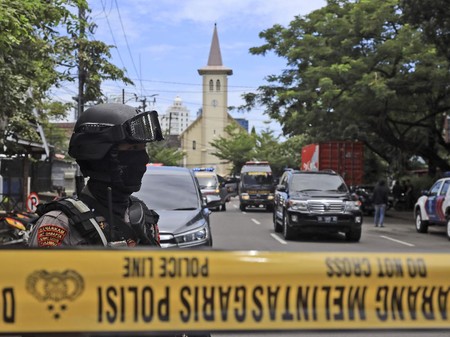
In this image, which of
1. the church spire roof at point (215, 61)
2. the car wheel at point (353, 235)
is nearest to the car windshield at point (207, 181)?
the car wheel at point (353, 235)

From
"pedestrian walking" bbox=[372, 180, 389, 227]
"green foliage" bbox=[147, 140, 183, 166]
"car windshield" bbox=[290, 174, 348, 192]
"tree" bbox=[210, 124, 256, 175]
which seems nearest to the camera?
"car windshield" bbox=[290, 174, 348, 192]

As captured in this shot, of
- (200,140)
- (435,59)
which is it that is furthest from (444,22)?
(200,140)

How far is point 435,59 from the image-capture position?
20875mm

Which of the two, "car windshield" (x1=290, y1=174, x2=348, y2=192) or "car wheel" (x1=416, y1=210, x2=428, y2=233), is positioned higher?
"car windshield" (x1=290, y1=174, x2=348, y2=192)

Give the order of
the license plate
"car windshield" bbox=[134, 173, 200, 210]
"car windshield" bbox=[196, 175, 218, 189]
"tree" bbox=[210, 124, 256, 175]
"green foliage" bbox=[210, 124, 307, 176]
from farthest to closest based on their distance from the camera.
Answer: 1. "tree" bbox=[210, 124, 256, 175]
2. "green foliage" bbox=[210, 124, 307, 176]
3. "car windshield" bbox=[196, 175, 218, 189]
4. the license plate
5. "car windshield" bbox=[134, 173, 200, 210]

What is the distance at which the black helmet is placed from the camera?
214 centimetres

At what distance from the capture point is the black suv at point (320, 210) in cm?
1366

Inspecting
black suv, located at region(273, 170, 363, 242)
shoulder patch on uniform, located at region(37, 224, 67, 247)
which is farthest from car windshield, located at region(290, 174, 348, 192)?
shoulder patch on uniform, located at region(37, 224, 67, 247)

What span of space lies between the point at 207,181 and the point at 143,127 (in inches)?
1042

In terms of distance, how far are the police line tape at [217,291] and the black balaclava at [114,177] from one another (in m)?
0.67

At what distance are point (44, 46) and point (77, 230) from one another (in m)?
10.4

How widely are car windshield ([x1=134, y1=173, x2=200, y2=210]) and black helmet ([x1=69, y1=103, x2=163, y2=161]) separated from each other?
5268 millimetres

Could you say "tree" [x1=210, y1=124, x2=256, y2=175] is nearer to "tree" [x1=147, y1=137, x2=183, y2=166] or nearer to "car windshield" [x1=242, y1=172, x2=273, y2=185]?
"tree" [x1=147, y1=137, x2=183, y2=166]

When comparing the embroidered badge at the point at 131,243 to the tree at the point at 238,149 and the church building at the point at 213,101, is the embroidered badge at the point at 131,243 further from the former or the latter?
the church building at the point at 213,101
